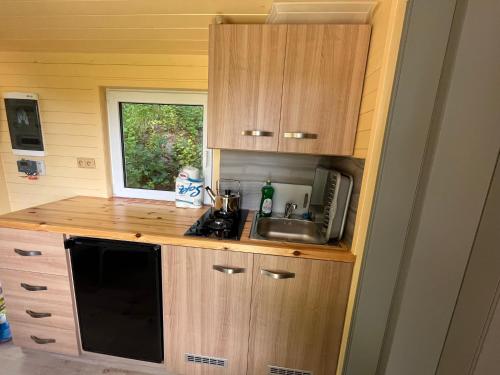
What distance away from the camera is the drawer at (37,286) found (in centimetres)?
125

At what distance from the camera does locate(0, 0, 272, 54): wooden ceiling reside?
3.29 feet

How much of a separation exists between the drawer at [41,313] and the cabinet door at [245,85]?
1.33 metres

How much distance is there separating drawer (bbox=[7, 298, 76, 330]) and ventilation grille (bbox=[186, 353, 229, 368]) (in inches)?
29.2

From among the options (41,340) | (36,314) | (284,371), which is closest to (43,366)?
(41,340)

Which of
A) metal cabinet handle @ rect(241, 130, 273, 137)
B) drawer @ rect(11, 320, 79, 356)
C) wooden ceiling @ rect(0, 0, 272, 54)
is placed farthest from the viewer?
drawer @ rect(11, 320, 79, 356)

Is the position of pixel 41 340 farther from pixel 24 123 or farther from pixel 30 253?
pixel 24 123

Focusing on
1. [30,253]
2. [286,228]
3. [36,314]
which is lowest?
[36,314]

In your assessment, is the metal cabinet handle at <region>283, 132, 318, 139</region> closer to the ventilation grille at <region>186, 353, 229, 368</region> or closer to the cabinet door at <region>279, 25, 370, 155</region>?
the cabinet door at <region>279, 25, 370, 155</region>

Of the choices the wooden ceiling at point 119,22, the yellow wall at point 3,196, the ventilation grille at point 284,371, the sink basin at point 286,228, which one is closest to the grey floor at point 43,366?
the ventilation grille at point 284,371

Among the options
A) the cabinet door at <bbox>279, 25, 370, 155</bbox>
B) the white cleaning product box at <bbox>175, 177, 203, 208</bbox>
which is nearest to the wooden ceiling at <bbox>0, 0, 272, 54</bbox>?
the cabinet door at <bbox>279, 25, 370, 155</bbox>

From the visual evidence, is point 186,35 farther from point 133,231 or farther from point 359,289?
point 359,289

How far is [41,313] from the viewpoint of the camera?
131 centimetres

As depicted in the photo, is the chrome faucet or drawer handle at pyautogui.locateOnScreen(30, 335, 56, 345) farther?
the chrome faucet

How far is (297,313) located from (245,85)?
1.19 metres
